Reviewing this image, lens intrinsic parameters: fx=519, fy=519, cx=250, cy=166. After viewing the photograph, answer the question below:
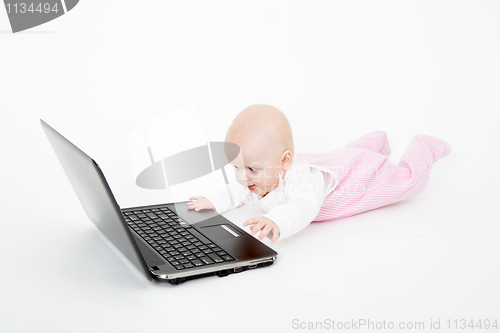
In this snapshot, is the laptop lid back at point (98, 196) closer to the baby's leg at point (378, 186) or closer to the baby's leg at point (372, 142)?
the baby's leg at point (378, 186)

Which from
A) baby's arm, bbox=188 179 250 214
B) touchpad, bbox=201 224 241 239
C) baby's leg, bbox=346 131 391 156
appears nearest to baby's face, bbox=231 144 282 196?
baby's arm, bbox=188 179 250 214

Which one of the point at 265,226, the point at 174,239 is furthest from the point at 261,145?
the point at 174,239

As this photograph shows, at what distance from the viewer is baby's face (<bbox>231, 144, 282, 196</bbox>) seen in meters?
1.84

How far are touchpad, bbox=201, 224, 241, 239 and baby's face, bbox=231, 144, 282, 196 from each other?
21 centimetres

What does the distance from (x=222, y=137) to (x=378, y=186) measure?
96 centimetres

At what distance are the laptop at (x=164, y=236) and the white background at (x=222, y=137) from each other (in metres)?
0.06

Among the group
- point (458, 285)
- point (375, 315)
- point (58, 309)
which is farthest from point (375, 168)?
point (58, 309)

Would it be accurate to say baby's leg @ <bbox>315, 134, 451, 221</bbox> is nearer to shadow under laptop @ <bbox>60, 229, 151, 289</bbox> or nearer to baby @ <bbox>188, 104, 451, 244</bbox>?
baby @ <bbox>188, 104, 451, 244</bbox>

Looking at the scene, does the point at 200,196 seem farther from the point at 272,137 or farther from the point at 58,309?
the point at 58,309

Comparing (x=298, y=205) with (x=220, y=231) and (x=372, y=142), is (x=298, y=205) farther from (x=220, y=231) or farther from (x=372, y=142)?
(x=372, y=142)

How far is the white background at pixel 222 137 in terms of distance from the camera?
4.54ft

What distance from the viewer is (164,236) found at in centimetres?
166

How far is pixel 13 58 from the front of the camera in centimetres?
307

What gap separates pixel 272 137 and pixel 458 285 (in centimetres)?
78
